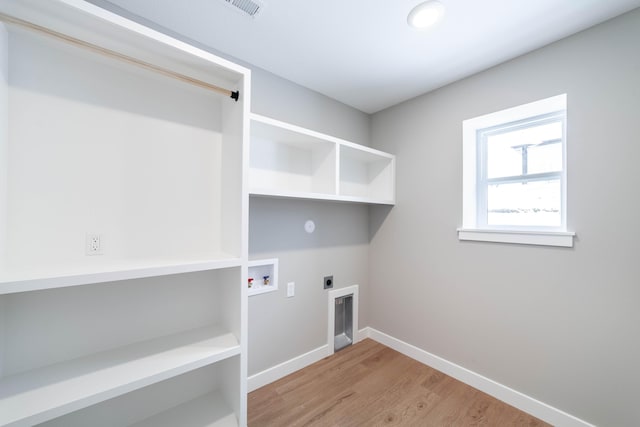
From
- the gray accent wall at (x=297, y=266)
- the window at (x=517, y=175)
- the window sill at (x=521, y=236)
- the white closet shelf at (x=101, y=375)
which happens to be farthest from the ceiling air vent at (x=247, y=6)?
the window sill at (x=521, y=236)

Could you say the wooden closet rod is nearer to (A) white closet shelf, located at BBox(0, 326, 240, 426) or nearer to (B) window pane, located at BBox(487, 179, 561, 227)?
(A) white closet shelf, located at BBox(0, 326, 240, 426)

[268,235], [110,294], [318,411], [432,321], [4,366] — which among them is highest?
[268,235]

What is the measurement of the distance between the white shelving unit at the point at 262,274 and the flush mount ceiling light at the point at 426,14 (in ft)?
5.99

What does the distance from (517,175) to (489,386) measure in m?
1.61

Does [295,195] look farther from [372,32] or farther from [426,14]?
[426,14]

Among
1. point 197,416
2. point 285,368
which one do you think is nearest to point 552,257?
point 285,368

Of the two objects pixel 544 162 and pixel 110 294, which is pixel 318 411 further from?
pixel 544 162

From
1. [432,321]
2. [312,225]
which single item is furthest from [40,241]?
[432,321]

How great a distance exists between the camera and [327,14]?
137 cm

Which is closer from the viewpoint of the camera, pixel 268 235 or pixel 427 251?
pixel 268 235

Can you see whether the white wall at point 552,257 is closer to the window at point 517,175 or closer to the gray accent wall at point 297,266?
the window at point 517,175

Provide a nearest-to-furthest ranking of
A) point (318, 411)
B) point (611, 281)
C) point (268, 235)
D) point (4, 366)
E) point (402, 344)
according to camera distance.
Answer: point (4, 366) < point (611, 281) < point (318, 411) < point (268, 235) < point (402, 344)

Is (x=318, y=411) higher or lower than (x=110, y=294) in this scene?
lower

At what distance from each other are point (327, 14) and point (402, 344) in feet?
8.96
